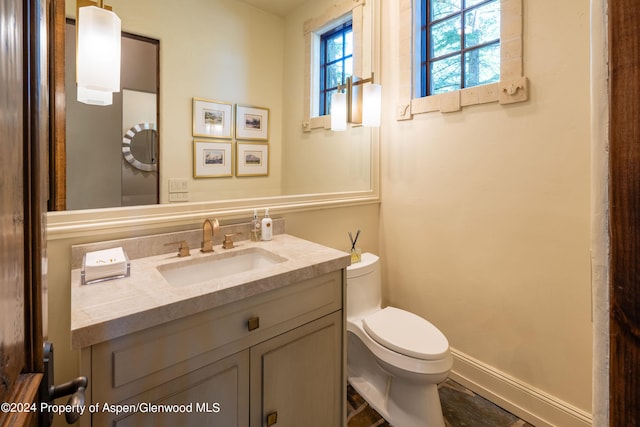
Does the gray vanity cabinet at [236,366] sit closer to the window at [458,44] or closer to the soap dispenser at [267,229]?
the soap dispenser at [267,229]

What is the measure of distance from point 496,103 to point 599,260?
1496mm

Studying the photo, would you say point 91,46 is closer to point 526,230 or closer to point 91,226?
point 91,226

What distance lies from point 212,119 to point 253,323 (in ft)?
3.90

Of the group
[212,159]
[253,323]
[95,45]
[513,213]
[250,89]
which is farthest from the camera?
[250,89]

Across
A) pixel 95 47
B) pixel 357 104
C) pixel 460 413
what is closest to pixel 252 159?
pixel 357 104

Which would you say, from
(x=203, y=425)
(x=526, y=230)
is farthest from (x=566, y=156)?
(x=203, y=425)

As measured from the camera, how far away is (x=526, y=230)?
5.06ft

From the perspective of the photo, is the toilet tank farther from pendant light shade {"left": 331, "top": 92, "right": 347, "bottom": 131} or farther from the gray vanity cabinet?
pendant light shade {"left": 331, "top": 92, "right": 347, "bottom": 131}

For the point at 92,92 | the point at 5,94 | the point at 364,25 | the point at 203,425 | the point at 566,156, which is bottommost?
the point at 203,425

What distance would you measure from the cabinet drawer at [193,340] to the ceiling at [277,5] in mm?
1685

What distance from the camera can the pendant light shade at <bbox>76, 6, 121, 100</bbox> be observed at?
1105 mm

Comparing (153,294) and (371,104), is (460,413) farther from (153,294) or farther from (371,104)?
(371,104)

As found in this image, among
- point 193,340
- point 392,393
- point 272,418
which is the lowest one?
point 392,393

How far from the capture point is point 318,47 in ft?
7.06
